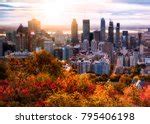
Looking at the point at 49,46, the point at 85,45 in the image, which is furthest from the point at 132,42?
the point at 49,46

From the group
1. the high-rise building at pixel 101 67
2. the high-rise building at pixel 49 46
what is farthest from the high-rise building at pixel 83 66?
the high-rise building at pixel 49 46

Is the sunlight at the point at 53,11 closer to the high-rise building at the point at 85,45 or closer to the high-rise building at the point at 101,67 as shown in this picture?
the high-rise building at the point at 85,45

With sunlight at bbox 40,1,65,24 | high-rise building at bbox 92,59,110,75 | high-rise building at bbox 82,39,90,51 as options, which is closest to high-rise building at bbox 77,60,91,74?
high-rise building at bbox 92,59,110,75

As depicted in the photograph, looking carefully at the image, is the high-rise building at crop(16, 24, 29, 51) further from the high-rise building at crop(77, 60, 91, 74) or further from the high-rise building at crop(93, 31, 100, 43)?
A: the high-rise building at crop(93, 31, 100, 43)

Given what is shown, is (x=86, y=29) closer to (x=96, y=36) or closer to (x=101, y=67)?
(x=96, y=36)

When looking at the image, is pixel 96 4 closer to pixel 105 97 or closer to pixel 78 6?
pixel 78 6

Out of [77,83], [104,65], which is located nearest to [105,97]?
[77,83]
